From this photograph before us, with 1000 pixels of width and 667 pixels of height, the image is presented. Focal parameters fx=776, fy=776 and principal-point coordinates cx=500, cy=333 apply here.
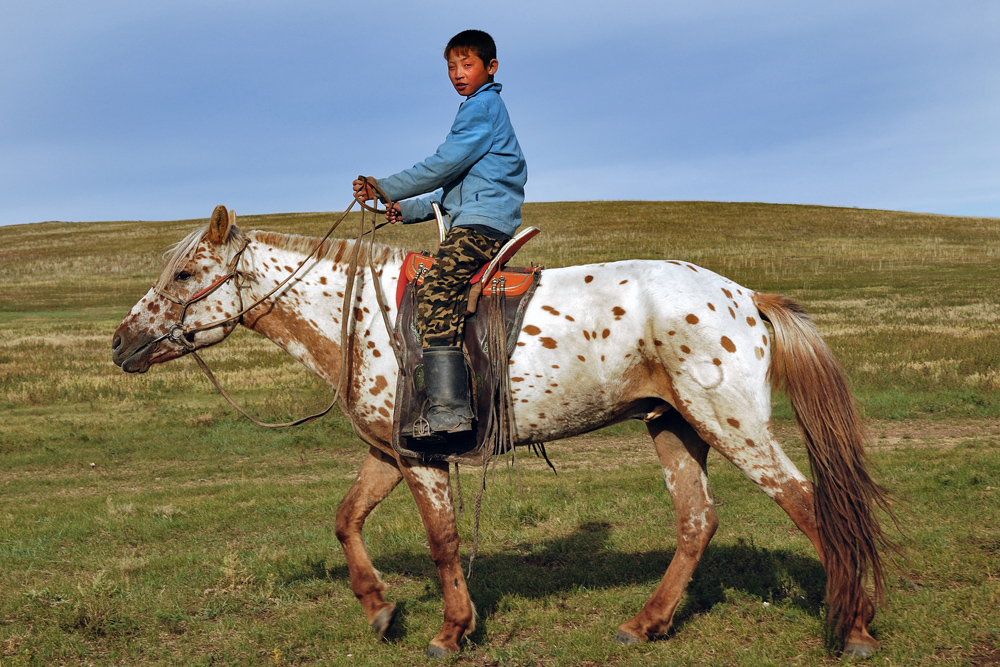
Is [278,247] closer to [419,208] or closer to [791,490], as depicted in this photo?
[419,208]

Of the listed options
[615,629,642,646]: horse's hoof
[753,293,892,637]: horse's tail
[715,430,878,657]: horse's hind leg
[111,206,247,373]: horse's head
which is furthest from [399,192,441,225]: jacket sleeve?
[615,629,642,646]: horse's hoof

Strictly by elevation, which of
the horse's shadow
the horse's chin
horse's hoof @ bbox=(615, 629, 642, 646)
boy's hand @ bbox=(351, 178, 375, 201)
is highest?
boy's hand @ bbox=(351, 178, 375, 201)

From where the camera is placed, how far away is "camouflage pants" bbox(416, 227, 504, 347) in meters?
4.63

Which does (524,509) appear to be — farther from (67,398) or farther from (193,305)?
(67,398)

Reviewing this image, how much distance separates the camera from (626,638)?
4836mm

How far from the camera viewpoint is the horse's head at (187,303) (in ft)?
16.9

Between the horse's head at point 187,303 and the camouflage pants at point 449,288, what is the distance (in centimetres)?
144

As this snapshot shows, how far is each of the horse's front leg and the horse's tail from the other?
83.7 inches

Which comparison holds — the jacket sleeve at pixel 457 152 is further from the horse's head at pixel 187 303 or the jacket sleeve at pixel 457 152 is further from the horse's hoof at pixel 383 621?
the horse's hoof at pixel 383 621

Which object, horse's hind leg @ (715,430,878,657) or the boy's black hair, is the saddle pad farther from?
horse's hind leg @ (715,430,878,657)

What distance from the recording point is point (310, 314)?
5129mm

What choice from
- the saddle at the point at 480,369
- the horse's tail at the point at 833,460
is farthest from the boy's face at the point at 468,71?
the horse's tail at the point at 833,460

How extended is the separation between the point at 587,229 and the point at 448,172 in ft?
→ 174

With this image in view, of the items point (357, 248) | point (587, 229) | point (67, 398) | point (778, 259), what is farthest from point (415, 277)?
point (587, 229)
